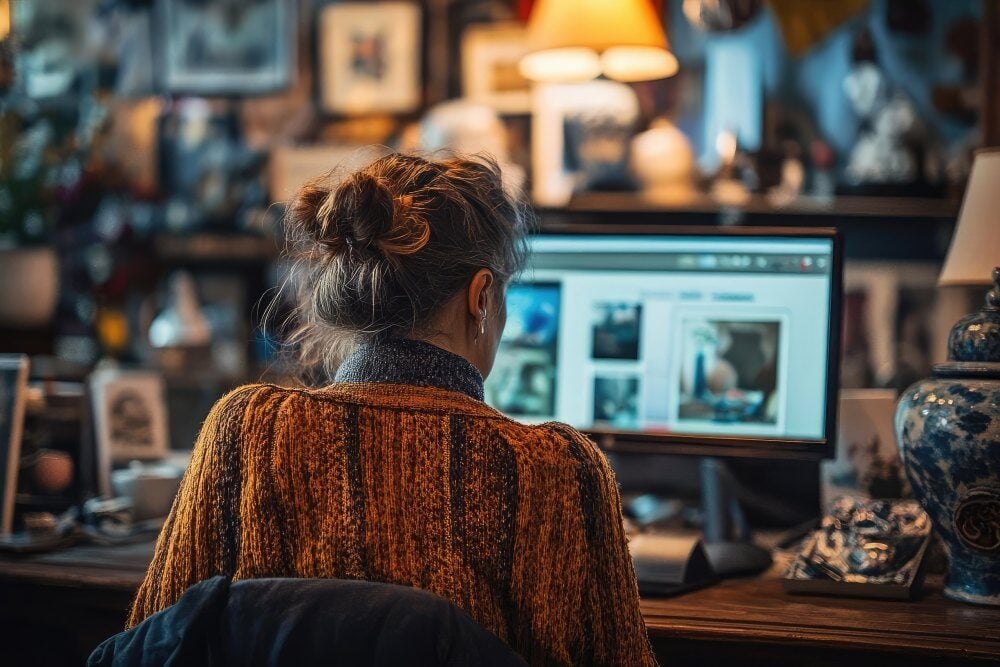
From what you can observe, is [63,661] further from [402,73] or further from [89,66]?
[89,66]

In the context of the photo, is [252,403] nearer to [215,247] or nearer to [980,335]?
[980,335]

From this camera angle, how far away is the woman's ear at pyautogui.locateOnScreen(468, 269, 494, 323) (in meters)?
1.08

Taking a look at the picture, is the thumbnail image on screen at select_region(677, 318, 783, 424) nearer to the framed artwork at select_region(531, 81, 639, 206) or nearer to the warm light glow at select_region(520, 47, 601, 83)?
the warm light glow at select_region(520, 47, 601, 83)

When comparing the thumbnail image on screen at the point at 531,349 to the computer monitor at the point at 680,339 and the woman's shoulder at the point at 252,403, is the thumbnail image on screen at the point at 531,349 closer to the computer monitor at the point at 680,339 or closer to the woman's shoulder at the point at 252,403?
the computer monitor at the point at 680,339

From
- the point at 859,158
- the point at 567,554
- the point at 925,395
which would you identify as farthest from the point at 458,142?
the point at 567,554

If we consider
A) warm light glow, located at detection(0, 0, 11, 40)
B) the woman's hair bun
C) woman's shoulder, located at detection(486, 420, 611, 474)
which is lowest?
woman's shoulder, located at detection(486, 420, 611, 474)

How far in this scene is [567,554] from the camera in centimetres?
100

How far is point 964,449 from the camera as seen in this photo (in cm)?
122

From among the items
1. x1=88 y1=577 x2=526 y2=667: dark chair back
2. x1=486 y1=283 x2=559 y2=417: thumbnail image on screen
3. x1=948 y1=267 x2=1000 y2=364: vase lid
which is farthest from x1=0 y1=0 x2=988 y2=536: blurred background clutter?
x1=88 y1=577 x2=526 y2=667: dark chair back

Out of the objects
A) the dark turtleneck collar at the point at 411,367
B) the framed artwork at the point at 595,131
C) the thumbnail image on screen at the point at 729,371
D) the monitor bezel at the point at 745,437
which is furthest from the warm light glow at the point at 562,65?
the dark turtleneck collar at the point at 411,367

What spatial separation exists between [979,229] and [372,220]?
83cm

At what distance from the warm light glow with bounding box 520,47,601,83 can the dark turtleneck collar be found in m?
1.62

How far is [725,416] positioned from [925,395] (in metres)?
0.30

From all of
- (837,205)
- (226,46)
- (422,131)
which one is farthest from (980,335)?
(226,46)
